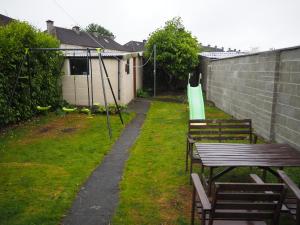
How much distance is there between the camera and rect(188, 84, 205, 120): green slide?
11.3 meters

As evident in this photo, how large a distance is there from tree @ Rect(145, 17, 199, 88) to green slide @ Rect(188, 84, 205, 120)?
8.49 metres

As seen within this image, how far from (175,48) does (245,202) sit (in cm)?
1900

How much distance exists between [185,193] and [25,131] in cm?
714

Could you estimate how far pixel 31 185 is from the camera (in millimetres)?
6039

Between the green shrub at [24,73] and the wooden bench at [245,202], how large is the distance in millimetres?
9019

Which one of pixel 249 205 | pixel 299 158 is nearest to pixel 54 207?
pixel 249 205

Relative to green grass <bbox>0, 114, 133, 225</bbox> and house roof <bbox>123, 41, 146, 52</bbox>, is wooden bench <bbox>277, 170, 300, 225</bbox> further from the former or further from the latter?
house roof <bbox>123, 41, 146, 52</bbox>

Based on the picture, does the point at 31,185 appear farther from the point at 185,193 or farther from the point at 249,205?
the point at 249,205

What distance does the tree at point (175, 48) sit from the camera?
2161cm

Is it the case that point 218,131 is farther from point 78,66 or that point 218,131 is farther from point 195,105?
point 78,66

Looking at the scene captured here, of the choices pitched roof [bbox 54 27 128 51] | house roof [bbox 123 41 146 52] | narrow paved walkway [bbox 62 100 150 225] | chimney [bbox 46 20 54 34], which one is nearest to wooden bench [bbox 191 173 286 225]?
narrow paved walkway [bbox 62 100 150 225]

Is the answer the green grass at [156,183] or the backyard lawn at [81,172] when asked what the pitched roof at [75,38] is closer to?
the backyard lawn at [81,172]

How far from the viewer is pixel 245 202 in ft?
11.1

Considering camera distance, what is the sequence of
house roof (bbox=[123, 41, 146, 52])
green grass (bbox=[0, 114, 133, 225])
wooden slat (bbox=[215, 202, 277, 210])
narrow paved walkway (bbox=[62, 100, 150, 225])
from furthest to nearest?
1. house roof (bbox=[123, 41, 146, 52])
2. green grass (bbox=[0, 114, 133, 225])
3. narrow paved walkway (bbox=[62, 100, 150, 225])
4. wooden slat (bbox=[215, 202, 277, 210])
